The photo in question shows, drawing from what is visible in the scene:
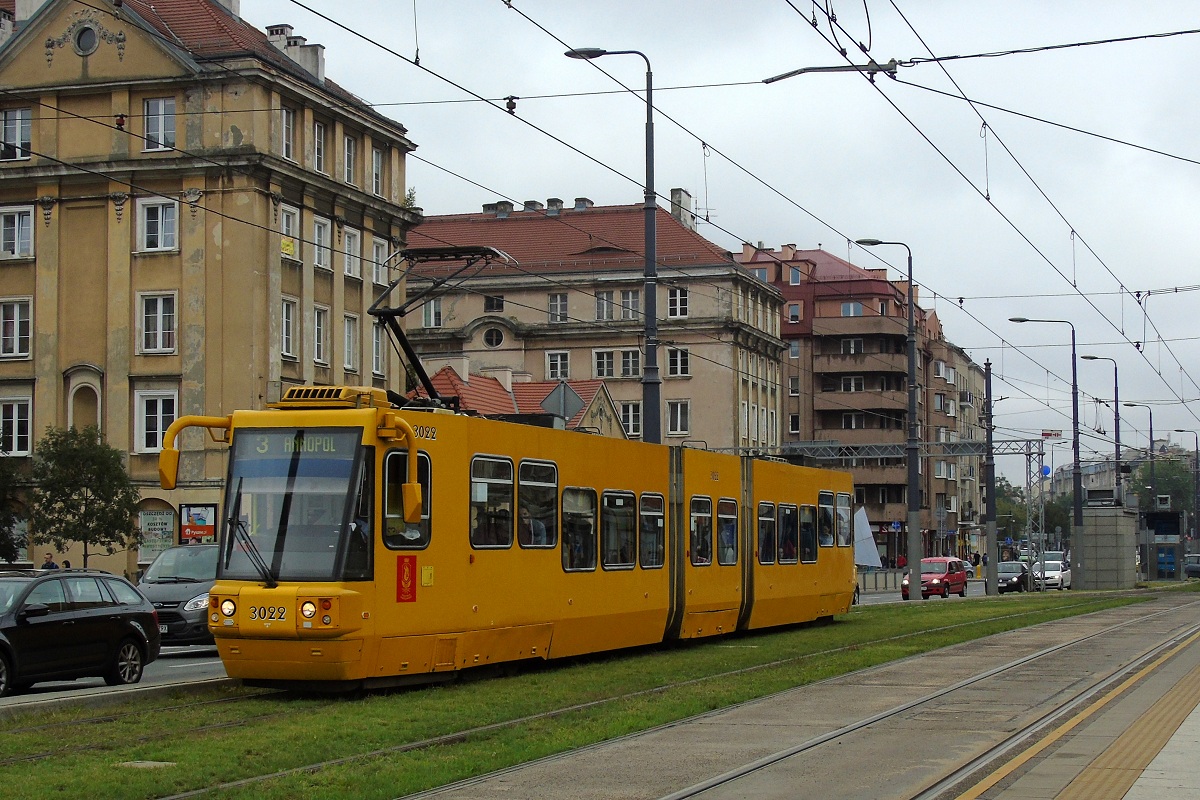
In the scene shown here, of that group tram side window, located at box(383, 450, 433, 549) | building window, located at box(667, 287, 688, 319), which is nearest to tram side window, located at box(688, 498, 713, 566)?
tram side window, located at box(383, 450, 433, 549)

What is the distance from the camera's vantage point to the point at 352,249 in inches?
2013

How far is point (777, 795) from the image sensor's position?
1020 centimetres

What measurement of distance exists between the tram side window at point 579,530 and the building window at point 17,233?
1306 inches

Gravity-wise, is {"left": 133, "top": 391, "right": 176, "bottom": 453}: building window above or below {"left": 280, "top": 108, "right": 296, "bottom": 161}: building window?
below

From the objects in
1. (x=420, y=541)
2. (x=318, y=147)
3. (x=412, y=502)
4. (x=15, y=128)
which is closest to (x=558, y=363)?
(x=318, y=147)

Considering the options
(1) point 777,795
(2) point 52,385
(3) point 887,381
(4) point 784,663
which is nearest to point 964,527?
(3) point 887,381

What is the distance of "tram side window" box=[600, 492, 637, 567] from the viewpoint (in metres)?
20.4

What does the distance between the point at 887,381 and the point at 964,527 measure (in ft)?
67.1

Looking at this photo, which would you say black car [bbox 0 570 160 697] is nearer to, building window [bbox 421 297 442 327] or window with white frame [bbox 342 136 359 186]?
window with white frame [bbox 342 136 359 186]

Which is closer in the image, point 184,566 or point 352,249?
point 184,566

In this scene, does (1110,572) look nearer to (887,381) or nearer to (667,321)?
(667,321)

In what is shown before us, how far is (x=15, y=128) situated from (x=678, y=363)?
1555 inches

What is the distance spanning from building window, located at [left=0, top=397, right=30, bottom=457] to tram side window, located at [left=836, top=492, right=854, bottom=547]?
89.3 feet

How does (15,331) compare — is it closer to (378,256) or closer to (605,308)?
(378,256)
